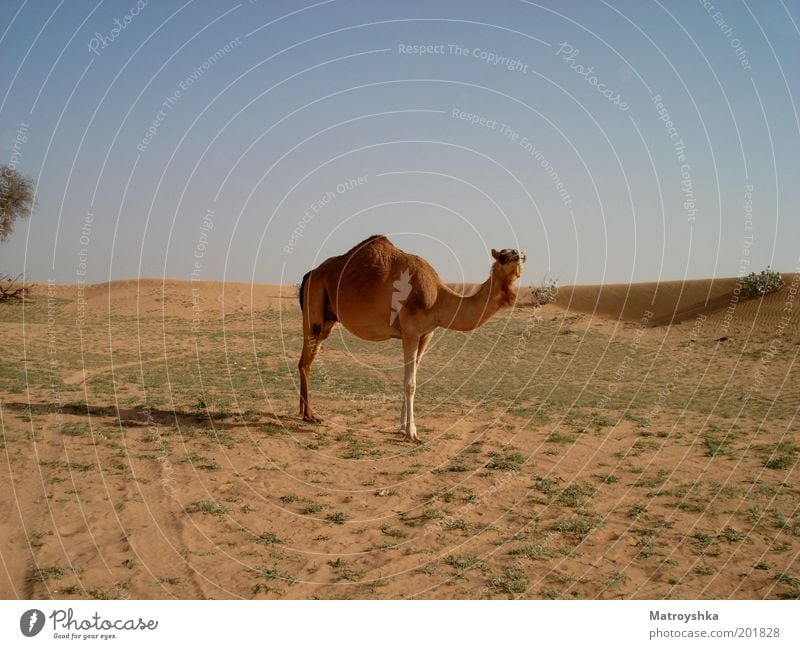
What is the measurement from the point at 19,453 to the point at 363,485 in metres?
5.92

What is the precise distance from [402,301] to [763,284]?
34.2 metres

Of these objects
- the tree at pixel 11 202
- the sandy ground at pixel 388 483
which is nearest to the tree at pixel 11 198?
the tree at pixel 11 202

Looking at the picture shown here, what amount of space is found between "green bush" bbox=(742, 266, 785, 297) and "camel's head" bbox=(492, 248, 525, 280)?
1323 inches

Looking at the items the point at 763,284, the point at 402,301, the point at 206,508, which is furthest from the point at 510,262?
the point at 763,284

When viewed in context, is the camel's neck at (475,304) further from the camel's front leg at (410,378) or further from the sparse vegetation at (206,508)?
the sparse vegetation at (206,508)

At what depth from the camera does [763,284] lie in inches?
1517

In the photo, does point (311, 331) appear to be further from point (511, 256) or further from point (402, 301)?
point (511, 256)

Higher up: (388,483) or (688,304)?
(688,304)

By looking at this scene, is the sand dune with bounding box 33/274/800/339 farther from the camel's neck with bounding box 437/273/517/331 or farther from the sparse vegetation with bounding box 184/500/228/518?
the sparse vegetation with bounding box 184/500/228/518

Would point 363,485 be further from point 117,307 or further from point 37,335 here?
point 117,307

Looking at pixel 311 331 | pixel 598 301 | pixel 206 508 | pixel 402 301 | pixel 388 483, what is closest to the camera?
pixel 206 508

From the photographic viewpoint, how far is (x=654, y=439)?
1355 centimetres

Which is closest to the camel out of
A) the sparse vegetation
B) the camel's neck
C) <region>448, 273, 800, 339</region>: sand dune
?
the camel's neck

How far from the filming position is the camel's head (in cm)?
1120
